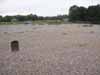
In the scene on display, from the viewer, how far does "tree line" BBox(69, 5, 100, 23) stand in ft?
142

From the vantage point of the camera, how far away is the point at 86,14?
4672 centimetres

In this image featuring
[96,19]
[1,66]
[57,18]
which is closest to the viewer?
[1,66]

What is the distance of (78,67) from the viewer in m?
5.81

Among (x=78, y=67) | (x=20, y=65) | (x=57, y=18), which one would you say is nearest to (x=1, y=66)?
(x=20, y=65)

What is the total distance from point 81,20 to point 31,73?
43.3m

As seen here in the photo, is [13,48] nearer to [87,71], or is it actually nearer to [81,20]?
[87,71]

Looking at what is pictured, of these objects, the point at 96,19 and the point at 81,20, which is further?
the point at 81,20

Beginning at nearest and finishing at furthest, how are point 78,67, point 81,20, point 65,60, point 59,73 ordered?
point 59,73
point 78,67
point 65,60
point 81,20

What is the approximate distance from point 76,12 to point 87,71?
44.5 metres

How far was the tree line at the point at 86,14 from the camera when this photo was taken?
43.2m

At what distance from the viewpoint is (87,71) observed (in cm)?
538

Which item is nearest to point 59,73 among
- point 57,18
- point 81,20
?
point 81,20

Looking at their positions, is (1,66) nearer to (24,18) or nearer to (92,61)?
(92,61)

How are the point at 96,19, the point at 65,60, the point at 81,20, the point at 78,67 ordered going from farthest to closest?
1. the point at 81,20
2. the point at 96,19
3. the point at 65,60
4. the point at 78,67
